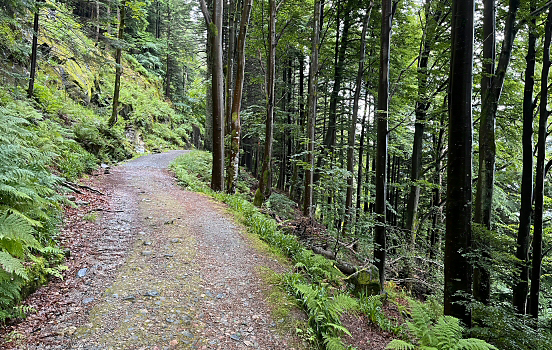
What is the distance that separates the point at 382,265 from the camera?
702 centimetres

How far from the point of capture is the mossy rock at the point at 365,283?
A: 647 centimetres

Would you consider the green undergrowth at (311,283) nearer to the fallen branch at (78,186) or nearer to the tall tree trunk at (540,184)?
the fallen branch at (78,186)

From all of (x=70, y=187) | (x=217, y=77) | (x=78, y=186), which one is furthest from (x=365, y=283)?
(x=217, y=77)

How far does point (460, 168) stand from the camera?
379 centimetres

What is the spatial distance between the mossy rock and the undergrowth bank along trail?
2.30m

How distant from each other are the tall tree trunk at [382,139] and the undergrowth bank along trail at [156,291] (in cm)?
288

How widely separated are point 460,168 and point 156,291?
4.33 metres

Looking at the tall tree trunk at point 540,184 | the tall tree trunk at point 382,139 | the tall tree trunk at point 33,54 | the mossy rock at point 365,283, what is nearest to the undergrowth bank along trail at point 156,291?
the mossy rock at point 365,283

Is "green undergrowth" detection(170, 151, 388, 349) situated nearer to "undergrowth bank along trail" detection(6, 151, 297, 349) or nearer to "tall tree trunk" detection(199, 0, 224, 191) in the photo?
"undergrowth bank along trail" detection(6, 151, 297, 349)

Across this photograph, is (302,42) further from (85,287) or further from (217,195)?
(85,287)

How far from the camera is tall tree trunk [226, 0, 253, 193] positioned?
10391 millimetres

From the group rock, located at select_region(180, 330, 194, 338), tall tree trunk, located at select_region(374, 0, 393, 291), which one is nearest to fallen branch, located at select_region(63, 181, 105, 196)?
rock, located at select_region(180, 330, 194, 338)

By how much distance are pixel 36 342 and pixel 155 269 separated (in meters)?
1.76

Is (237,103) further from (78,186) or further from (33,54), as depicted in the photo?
(33,54)
